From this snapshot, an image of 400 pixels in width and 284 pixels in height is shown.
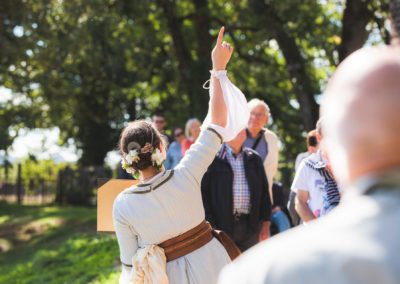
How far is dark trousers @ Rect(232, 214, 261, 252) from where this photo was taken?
6.10 m

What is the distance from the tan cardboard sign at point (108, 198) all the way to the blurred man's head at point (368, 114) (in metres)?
2.93

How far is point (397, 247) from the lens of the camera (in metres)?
1.21

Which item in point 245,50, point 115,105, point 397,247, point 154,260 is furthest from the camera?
point 115,105

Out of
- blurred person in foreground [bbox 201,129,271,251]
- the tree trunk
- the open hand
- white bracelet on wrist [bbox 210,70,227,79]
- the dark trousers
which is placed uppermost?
the tree trunk

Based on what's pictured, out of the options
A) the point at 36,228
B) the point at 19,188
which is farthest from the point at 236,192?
the point at 19,188

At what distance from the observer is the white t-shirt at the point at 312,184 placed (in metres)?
5.05

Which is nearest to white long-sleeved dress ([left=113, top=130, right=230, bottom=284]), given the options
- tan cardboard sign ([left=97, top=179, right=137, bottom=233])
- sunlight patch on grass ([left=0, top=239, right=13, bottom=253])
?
tan cardboard sign ([left=97, top=179, right=137, bottom=233])

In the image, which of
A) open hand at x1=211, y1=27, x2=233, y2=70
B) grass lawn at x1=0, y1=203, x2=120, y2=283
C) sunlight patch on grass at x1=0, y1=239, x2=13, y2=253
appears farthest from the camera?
sunlight patch on grass at x1=0, y1=239, x2=13, y2=253

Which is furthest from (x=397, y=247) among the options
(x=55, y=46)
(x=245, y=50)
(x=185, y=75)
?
(x=245, y=50)

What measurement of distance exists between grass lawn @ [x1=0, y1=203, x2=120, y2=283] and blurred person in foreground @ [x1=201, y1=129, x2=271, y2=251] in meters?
2.62

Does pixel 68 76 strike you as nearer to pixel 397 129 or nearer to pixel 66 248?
pixel 66 248

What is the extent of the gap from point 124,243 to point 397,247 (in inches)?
103

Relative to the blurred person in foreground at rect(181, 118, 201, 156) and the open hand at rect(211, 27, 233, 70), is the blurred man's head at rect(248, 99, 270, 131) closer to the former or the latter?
the blurred person in foreground at rect(181, 118, 201, 156)

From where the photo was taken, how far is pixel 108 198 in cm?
422
